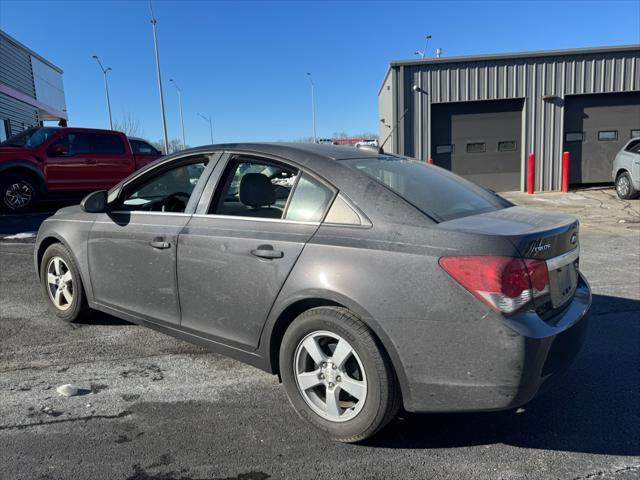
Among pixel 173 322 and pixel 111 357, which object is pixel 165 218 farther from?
pixel 111 357

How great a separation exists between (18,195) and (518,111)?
13.9 m

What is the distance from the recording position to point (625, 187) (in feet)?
41.9

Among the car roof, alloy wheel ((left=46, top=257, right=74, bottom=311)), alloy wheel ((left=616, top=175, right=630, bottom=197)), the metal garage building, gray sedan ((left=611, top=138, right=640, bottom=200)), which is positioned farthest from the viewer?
the metal garage building

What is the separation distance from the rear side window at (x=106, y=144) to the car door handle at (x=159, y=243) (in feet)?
29.6

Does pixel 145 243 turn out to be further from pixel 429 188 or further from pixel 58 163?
pixel 58 163

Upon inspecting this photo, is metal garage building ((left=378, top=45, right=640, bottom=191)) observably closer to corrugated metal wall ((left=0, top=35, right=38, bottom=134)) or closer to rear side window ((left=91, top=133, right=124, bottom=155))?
rear side window ((left=91, top=133, right=124, bottom=155))

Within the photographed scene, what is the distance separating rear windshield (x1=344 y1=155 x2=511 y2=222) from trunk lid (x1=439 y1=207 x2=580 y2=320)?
132 millimetres

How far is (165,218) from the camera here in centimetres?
345

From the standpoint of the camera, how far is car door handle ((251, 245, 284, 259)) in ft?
9.12

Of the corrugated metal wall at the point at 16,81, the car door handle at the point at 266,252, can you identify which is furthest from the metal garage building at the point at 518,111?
the corrugated metal wall at the point at 16,81

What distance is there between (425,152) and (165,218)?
43.5 ft

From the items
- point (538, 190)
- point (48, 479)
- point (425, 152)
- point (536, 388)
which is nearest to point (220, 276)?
point (48, 479)

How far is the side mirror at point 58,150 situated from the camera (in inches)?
420

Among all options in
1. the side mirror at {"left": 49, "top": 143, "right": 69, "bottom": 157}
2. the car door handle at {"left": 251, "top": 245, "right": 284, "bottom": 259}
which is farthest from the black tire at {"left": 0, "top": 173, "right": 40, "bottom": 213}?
the car door handle at {"left": 251, "top": 245, "right": 284, "bottom": 259}
